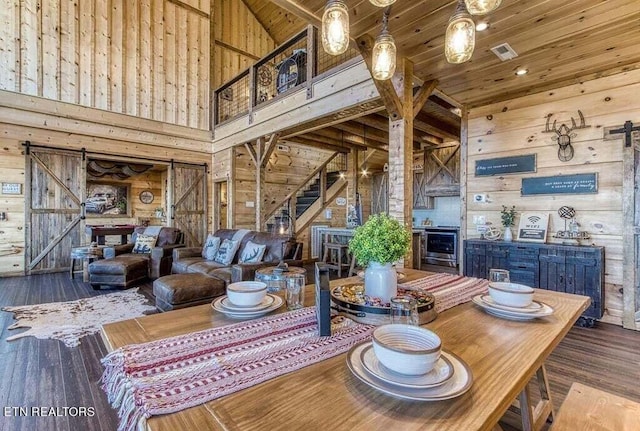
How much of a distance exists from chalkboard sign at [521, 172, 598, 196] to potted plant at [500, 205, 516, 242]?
25 cm

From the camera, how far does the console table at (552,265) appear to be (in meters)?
3.15

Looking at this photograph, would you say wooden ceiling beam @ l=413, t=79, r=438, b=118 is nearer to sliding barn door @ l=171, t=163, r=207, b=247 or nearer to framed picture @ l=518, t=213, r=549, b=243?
framed picture @ l=518, t=213, r=549, b=243

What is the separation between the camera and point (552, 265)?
3.37m

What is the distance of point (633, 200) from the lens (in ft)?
10.2

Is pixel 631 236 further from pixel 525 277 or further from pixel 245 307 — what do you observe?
pixel 245 307

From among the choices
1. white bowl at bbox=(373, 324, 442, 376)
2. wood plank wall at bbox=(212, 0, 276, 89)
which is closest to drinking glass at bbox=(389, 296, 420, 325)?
white bowl at bbox=(373, 324, 442, 376)

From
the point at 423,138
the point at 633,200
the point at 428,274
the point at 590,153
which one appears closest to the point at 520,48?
the point at 590,153

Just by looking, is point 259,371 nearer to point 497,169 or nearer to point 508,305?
point 508,305

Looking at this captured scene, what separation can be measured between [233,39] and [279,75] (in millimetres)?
3601

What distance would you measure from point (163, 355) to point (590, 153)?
14.5ft

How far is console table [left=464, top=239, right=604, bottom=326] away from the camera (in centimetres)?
315

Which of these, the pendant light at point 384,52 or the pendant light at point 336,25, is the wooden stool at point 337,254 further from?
the pendant light at point 336,25

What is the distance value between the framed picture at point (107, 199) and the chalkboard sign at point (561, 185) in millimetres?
10069

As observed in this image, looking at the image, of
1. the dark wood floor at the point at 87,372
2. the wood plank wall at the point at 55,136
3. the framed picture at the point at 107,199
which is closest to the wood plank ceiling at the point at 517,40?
the dark wood floor at the point at 87,372
